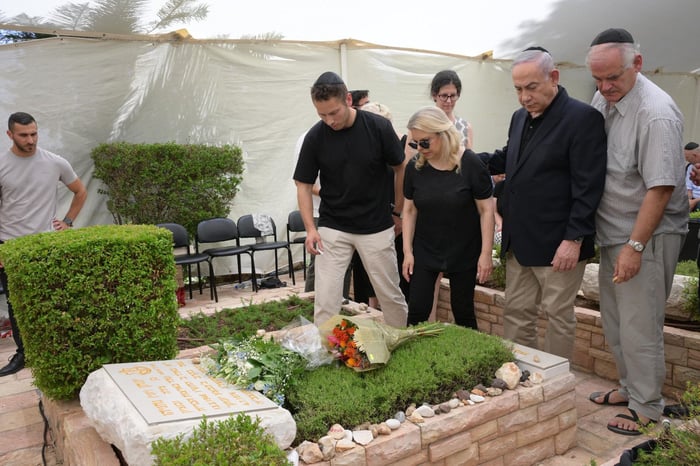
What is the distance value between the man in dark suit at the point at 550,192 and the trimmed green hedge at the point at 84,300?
2119 mm

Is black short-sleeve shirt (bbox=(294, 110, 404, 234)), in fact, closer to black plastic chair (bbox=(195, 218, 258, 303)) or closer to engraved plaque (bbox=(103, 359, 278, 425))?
engraved plaque (bbox=(103, 359, 278, 425))

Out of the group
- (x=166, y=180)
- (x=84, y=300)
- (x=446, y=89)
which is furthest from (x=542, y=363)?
(x=166, y=180)

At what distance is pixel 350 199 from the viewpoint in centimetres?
357

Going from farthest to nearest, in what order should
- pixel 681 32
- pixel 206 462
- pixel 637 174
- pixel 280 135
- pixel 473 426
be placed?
1. pixel 681 32
2. pixel 280 135
3. pixel 637 174
4. pixel 473 426
5. pixel 206 462

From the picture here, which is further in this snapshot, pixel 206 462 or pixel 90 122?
pixel 90 122

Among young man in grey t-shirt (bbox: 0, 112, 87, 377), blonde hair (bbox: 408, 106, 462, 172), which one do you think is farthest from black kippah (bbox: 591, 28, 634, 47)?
young man in grey t-shirt (bbox: 0, 112, 87, 377)

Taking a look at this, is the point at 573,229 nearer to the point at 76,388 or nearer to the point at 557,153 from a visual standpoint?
the point at 557,153

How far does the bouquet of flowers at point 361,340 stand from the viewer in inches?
107

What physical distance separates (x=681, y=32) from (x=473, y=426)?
8.66 meters

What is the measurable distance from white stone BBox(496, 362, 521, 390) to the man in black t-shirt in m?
1.07

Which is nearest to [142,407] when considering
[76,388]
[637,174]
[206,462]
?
[206,462]

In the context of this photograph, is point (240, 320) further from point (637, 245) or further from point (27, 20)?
point (27, 20)

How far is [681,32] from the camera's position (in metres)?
8.49

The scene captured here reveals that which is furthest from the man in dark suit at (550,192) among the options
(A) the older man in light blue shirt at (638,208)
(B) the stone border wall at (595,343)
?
(B) the stone border wall at (595,343)
